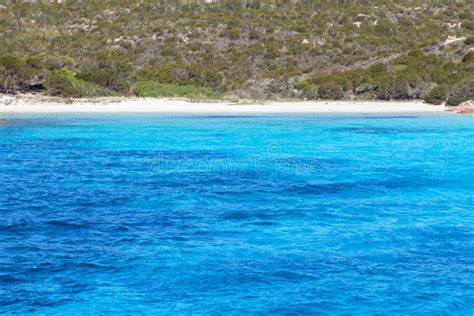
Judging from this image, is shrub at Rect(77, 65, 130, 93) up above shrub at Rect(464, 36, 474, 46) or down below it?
below

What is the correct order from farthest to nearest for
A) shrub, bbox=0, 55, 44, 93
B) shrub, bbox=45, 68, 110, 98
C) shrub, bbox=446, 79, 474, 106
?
shrub, bbox=45, 68, 110, 98
shrub, bbox=446, 79, 474, 106
shrub, bbox=0, 55, 44, 93

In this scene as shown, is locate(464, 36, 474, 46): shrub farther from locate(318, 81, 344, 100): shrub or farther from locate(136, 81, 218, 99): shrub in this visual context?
locate(136, 81, 218, 99): shrub

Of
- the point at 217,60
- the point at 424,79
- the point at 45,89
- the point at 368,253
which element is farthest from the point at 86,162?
the point at 217,60

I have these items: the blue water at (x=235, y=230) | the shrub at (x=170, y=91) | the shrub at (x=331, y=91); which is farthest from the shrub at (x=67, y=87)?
the blue water at (x=235, y=230)

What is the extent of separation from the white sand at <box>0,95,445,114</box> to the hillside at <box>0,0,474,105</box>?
2570 mm

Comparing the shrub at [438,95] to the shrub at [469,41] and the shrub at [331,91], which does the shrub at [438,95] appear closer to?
the shrub at [331,91]

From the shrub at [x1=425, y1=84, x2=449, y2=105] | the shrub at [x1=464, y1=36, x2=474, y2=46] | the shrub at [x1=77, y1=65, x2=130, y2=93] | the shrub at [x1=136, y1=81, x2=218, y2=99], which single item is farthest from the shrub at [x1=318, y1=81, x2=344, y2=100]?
the shrub at [x1=464, y1=36, x2=474, y2=46]

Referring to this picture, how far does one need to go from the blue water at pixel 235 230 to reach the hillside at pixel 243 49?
88.5ft

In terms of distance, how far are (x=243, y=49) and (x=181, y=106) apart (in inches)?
1079

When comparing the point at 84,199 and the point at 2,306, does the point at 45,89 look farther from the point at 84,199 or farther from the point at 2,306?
the point at 2,306

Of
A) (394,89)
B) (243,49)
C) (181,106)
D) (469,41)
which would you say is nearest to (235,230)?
(181,106)

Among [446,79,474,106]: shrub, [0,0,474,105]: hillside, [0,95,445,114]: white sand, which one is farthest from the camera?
[0,0,474,105]: hillside

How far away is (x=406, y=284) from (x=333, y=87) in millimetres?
42281

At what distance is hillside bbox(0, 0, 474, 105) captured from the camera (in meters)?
49.1
